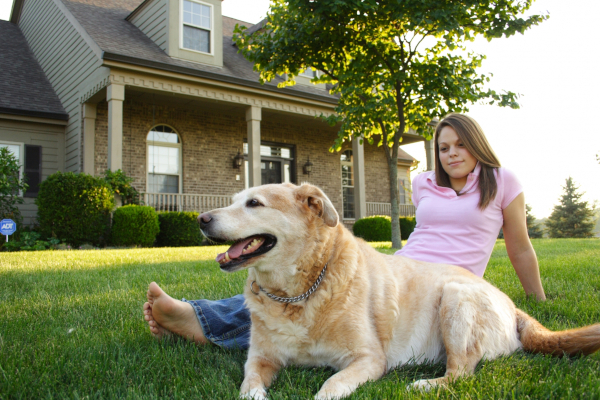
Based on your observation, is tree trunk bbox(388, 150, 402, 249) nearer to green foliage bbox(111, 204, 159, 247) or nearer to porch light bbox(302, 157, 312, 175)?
green foliage bbox(111, 204, 159, 247)

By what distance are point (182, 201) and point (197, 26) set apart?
5508 millimetres

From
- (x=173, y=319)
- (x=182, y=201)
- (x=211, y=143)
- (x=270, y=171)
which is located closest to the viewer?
(x=173, y=319)

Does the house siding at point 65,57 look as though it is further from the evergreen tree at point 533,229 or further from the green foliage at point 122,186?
the evergreen tree at point 533,229

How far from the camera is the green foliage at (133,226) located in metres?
10.2

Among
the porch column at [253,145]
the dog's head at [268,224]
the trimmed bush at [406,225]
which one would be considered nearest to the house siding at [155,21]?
the porch column at [253,145]

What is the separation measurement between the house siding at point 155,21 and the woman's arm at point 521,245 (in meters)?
12.1

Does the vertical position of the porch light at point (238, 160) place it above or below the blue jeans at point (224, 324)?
above

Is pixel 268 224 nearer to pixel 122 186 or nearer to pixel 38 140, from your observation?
pixel 122 186

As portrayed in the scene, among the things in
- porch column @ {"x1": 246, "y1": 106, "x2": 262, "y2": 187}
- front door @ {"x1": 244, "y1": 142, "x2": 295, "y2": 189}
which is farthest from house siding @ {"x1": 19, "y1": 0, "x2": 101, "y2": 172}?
front door @ {"x1": 244, "y1": 142, "x2": 295, "y2": 189}

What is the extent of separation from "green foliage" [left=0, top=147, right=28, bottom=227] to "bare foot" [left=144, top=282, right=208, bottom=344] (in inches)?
391

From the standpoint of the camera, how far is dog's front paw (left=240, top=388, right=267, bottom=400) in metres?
1.84

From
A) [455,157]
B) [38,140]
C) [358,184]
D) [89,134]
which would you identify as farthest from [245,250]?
[38,140]

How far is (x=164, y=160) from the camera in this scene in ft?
44.0

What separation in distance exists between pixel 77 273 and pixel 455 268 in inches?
183
